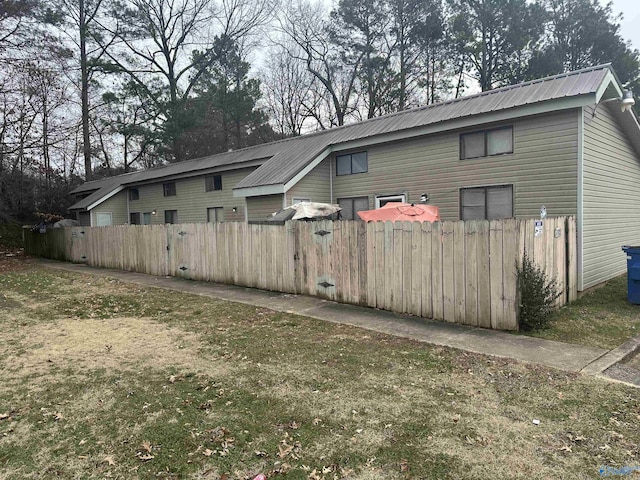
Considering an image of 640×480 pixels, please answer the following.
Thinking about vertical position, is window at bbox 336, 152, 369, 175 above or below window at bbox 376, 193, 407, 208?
above

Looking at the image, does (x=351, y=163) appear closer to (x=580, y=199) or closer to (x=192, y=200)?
(x=580, y=199)

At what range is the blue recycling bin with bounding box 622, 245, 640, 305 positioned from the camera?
7.71 meters

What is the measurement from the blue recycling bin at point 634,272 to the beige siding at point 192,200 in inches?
537

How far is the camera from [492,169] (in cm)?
1087

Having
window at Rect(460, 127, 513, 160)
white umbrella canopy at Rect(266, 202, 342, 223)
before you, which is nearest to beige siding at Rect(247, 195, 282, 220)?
white umbrella canopy at Rect(266, 202, 342, 223)

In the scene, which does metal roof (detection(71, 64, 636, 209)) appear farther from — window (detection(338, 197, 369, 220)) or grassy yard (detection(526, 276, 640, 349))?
grassy yard (detection(526, 276, 640, 349))

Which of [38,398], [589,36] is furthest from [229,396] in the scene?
[589,36]

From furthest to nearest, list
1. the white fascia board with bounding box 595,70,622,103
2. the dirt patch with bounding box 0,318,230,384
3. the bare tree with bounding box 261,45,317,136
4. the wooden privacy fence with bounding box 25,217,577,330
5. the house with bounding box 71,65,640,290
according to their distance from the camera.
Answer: the bare tree with bounding box 261,45,317,136 → the house with bounding box 71,65,640,290 → the white fascia board with bounding box 595,70,622,103 → the wooden privacy fence with bounding box 25,217,577,330 → the dirt patch with bounding box 0,318,230,384

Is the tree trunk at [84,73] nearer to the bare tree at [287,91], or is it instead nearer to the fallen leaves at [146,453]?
the bare tree at [287,91]

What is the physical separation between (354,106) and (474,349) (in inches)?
1127

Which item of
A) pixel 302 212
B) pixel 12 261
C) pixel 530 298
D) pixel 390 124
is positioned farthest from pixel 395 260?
pixel 12 261

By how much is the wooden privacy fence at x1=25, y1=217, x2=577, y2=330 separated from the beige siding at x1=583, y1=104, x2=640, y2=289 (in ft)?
7.13

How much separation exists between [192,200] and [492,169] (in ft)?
48.4

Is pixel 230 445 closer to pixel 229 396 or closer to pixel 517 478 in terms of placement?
pixel 229 396
